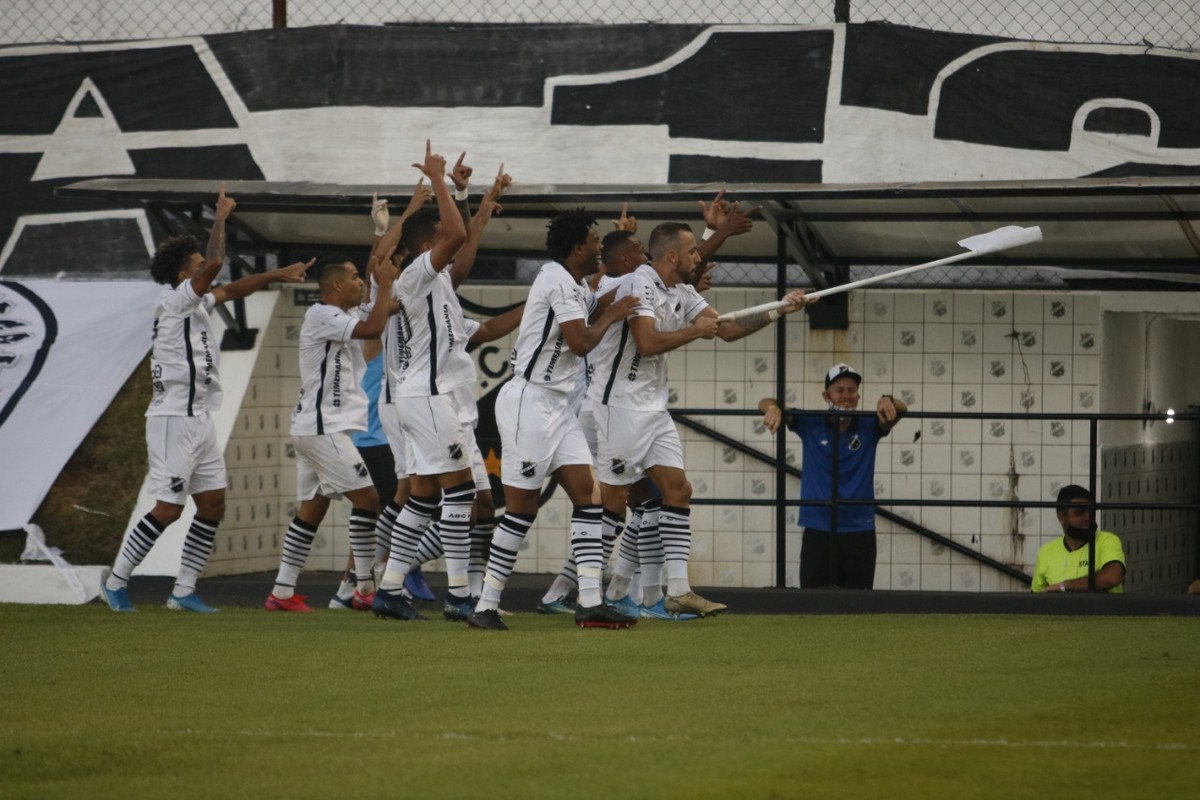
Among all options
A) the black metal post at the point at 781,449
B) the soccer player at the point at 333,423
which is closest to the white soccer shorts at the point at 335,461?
the soccer player at the point at 333,423

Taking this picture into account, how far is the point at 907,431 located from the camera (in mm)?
13492

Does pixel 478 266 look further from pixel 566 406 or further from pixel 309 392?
pixel 566 406

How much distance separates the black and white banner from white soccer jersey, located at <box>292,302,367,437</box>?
10.2 ft

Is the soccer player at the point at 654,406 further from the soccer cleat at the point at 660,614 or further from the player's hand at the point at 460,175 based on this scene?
the player's hand at the point at 460,175

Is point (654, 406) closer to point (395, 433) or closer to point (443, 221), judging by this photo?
point (443, 221)

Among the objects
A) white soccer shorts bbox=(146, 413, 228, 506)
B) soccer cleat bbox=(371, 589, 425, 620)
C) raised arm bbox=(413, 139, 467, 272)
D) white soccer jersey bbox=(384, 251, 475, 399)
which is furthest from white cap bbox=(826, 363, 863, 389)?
white soccer shorts bbox=(146, 413, 228, 506)

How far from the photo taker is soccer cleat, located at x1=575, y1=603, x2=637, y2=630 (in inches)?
366

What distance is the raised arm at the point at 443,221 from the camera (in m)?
9.33

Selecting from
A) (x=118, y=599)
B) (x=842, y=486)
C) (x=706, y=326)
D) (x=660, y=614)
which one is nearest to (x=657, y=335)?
(x=706, y=326)

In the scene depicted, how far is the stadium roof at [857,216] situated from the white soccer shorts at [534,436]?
2444mm

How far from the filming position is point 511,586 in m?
12.3

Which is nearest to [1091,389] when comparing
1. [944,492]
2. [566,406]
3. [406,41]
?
[944,492]

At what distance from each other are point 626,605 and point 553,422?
5.31ft

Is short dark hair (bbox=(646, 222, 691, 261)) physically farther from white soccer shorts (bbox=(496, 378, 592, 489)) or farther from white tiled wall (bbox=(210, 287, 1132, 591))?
white tiled wall (bbox=(210, 287, 1132, 591))
